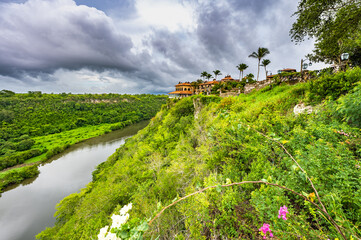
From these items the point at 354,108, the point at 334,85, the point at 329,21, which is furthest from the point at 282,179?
the point at 329,21

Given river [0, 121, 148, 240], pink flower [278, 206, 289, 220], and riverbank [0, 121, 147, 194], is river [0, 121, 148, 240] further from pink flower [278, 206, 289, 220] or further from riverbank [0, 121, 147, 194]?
pink flower [278, 206, 289, 220]

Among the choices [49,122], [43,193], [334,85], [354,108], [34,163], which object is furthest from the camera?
[49,122]

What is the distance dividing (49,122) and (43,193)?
2602 inches

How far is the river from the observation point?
63.2 ft

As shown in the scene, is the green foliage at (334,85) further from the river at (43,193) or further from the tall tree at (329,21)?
the river at (43,193)

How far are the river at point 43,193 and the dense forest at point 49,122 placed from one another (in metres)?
3.47

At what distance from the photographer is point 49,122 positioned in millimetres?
71438

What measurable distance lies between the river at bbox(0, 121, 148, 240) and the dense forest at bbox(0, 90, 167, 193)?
11.4 feet

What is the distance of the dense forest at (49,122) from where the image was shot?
38500 millimetres

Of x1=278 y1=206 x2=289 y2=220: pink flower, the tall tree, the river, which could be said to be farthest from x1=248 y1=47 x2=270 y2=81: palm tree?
the river

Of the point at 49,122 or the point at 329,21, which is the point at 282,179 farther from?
the point at 49,122

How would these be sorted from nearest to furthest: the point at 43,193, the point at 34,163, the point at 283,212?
the point at 283,212
the point at 43,193
the point at 34,163

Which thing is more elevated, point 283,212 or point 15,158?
point 283,212

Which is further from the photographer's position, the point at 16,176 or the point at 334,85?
the point at 16,176
